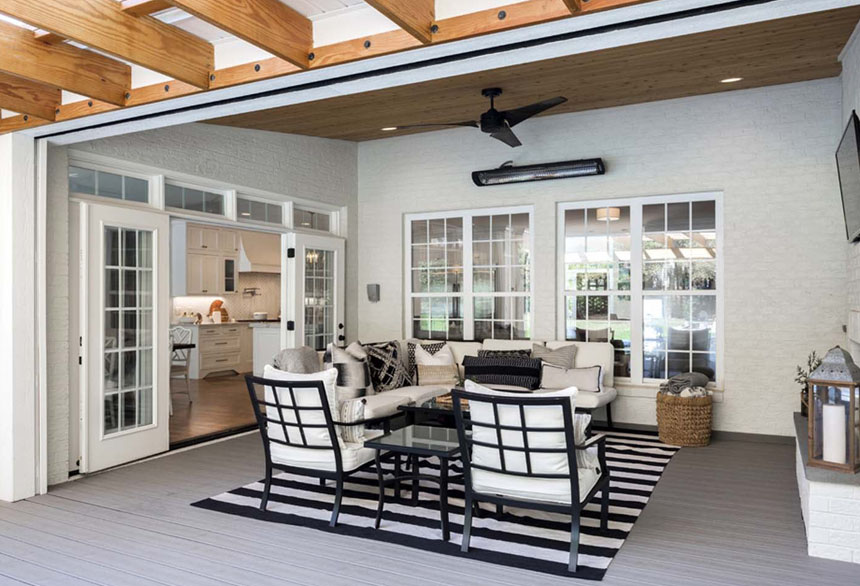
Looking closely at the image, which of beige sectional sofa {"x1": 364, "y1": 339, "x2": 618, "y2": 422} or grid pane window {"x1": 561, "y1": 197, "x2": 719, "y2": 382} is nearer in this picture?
beige sectional sofa {"x1": 364, "y1": 339, "x2": 618, "y2": 422}

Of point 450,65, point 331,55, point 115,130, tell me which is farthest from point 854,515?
point 115,130

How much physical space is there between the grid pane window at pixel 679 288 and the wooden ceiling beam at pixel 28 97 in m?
5.41

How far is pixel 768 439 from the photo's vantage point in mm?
6242

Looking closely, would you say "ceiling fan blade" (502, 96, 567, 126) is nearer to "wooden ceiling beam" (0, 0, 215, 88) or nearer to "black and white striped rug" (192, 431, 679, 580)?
"wooden ceiling beam" (0, 0, 215, 88)

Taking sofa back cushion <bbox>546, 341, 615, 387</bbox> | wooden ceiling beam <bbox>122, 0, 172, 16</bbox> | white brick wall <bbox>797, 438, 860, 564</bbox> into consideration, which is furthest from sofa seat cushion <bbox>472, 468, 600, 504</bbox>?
sofa back cushion <bbox>546, 341, 615, 387</bbox>

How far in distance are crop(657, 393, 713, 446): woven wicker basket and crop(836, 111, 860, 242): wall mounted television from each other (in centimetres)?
199

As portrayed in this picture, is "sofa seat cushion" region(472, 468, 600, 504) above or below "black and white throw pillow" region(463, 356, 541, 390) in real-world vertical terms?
below

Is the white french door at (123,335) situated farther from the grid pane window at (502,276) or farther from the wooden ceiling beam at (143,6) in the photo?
the grid pane window at (502,276)

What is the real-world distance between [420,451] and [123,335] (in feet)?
9.52

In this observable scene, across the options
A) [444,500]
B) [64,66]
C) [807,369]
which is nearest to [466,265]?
[807,369]

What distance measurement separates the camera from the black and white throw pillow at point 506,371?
6.57 metres

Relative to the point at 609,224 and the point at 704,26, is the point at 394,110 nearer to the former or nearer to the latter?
the point at 609,224

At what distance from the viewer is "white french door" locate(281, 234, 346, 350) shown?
723 cm

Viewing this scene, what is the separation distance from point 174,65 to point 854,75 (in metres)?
4.71
